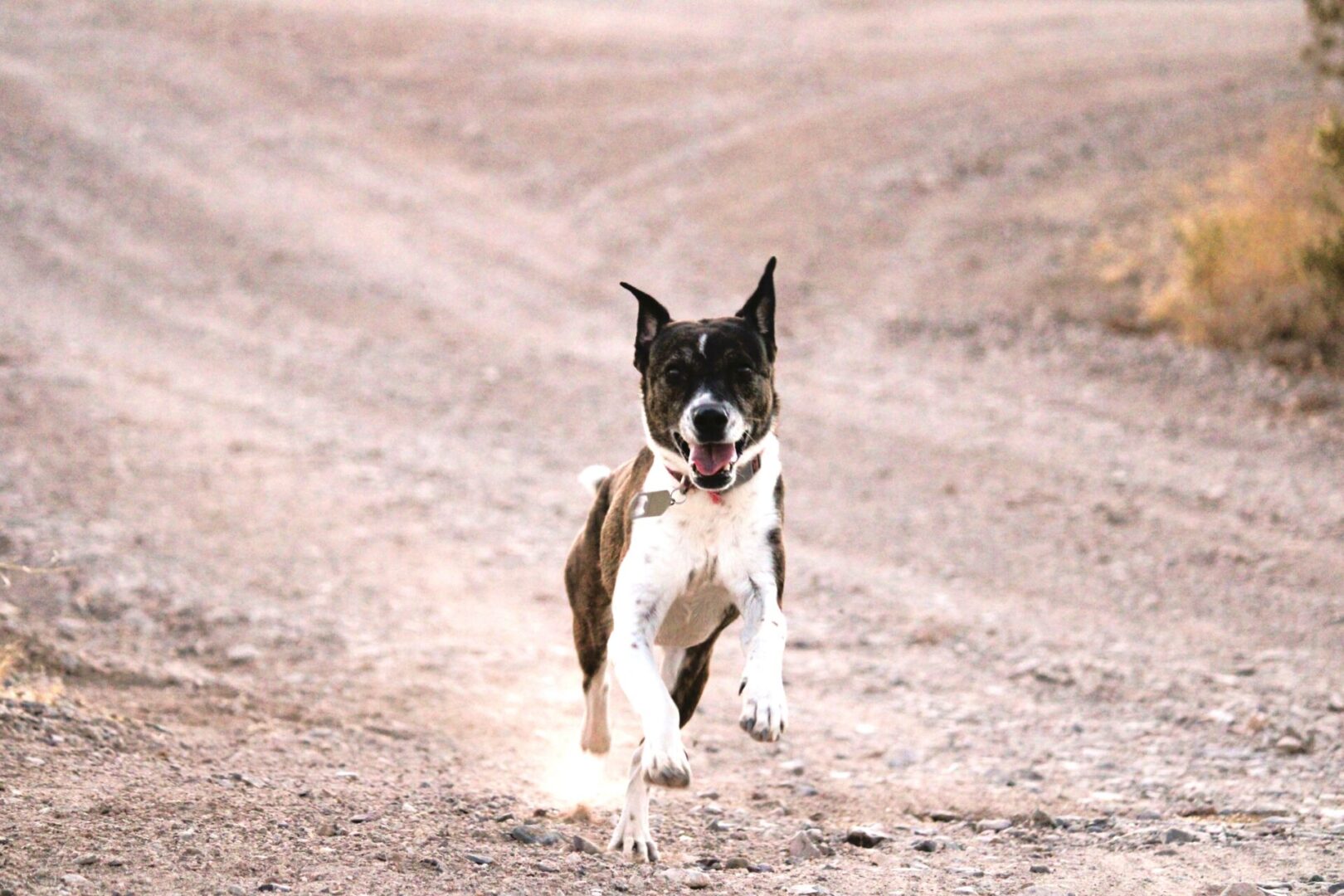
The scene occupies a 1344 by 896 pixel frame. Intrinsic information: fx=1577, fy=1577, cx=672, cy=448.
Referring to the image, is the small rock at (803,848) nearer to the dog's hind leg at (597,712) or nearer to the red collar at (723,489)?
the dog's hind leg at (597,712)

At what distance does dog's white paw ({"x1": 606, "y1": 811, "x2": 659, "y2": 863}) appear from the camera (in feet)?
18.6

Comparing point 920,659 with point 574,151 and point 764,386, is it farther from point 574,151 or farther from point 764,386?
point 574,151

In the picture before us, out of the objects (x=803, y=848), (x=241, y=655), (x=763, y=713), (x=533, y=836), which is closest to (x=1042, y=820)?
(x=803, y=848)

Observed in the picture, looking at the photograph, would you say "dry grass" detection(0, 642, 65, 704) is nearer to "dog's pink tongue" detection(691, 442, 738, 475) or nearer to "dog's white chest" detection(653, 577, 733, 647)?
"dog's white chest" detection(653, 577, 733, 647)

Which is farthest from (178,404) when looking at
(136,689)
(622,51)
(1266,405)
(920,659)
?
(622,51)

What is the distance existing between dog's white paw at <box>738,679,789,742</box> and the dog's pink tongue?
0.77 meters

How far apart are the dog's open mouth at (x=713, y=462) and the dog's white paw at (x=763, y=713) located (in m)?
0.73

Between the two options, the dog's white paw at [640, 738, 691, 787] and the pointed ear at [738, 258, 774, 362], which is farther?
the pointed ear at [738, 258, 774, 362]

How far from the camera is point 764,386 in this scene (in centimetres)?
574

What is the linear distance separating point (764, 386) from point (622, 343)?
10.3 m

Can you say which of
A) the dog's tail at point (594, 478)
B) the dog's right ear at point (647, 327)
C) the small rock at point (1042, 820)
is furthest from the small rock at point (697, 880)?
the dog's tail at point (594, 478)

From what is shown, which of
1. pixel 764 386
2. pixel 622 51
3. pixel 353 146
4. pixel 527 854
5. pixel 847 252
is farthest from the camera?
pixel 622 51

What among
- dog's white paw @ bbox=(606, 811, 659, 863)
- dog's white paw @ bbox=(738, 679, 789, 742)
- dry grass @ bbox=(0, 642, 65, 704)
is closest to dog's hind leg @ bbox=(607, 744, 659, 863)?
dog's white paw @ bbox=(606, 811, 659, 863)

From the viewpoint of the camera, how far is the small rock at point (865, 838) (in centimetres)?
590
